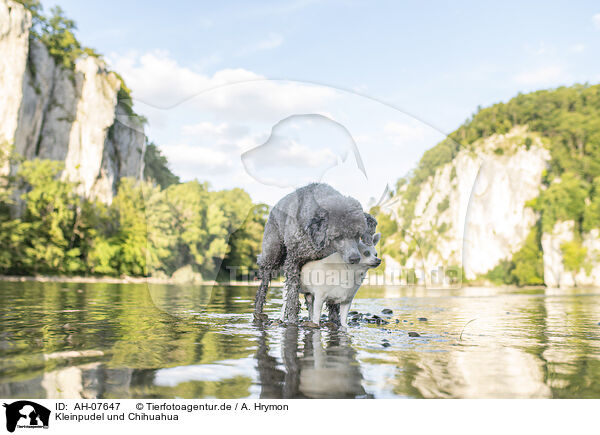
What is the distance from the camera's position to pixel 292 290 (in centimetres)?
787

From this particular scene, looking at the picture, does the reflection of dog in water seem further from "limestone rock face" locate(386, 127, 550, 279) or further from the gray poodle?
"limestone rock face" locate(386, 127, 550, 279)

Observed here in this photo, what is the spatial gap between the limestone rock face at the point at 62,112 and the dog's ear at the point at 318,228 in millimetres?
49253

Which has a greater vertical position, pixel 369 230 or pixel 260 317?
pixel 369 230

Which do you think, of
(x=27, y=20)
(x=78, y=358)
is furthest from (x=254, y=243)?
(x=27, y=20)

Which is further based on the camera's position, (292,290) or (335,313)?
(335,313)

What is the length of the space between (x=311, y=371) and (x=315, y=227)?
121 inches

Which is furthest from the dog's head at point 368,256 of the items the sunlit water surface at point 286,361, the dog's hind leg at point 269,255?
the dog's hind leg at point 269,255

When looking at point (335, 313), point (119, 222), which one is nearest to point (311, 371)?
point (335, 313)

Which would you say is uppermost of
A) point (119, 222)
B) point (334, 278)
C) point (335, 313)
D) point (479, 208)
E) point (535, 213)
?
point (535, 213)
